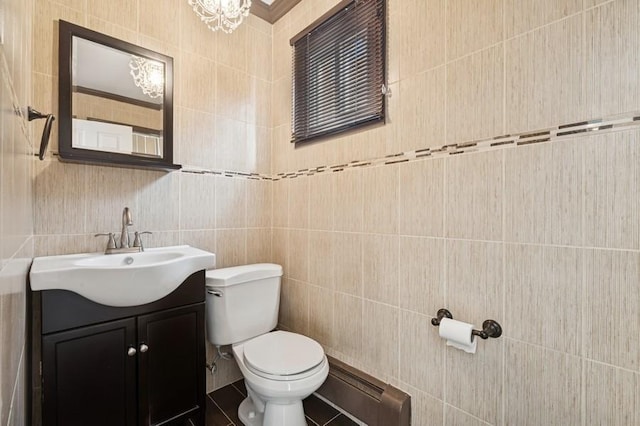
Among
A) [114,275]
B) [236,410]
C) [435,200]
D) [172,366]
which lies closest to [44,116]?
[114,275]

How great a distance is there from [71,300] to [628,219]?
190 centimetres

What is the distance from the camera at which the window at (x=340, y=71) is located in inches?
58.5

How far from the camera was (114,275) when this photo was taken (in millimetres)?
1140

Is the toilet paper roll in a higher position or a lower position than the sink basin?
lower

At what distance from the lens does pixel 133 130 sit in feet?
5.12

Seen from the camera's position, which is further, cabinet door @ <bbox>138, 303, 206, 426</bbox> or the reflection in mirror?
the reflection in mirror

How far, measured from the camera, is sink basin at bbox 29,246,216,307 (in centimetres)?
108

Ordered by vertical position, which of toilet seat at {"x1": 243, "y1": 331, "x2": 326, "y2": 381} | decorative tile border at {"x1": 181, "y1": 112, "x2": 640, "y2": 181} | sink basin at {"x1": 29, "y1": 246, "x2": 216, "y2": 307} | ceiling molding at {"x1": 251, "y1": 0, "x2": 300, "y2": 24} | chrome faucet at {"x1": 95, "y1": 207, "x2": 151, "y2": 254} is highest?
ceiling molding at {"x1": 251, "y1": 0, "x2": 300, "y2": 24}

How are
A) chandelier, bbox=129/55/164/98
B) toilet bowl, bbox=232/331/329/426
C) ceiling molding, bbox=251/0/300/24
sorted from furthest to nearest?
1. ceiling molding, bbox=251/0/300/24
2. chandelier, bbox=129/55/164/98
3. toilet bowl, bbox=232/331/329/426

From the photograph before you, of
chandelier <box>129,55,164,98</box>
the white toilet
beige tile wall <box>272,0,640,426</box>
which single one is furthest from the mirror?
beige tile wall <box>272,0,640,426</box>

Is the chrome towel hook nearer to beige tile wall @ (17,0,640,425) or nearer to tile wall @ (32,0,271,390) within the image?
beige tile wall @ (17,0,640,425)

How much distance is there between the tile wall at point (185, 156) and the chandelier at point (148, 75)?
0.32 feet

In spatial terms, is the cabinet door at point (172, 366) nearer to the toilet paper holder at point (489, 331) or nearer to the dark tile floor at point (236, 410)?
the dark tile floor at point (236, 410)

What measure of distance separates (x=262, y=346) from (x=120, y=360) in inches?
24.2
